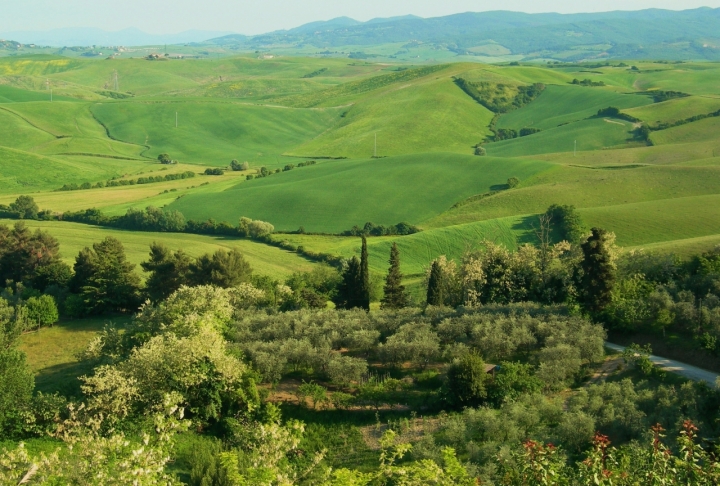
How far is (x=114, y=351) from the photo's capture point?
1790 inches

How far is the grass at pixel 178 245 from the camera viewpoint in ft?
269

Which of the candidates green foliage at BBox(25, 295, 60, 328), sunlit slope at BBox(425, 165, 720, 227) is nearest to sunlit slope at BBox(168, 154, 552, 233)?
sunlit slope at BBox(425, 165, 720, 227)

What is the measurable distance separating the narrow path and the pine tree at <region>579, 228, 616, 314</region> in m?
6.87

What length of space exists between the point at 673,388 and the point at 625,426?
3.97 m

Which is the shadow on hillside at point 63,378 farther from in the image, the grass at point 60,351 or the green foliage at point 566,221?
the green foliage at point 566,221

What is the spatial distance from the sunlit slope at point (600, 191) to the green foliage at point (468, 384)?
2547 inches

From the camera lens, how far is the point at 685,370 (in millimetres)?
37500

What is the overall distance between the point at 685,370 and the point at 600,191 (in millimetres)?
70481

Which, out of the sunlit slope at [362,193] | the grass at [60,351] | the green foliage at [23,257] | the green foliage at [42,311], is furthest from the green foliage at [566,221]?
the green foliage at [23,257]

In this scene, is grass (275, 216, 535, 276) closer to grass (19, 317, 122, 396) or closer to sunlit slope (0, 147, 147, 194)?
grass (19, 317, 122, 396)

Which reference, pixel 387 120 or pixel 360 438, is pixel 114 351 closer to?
pixel 360 438

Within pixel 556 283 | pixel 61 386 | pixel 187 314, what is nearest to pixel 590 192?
pixel 556 283

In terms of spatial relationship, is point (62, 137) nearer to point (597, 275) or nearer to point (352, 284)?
point (352, 284)

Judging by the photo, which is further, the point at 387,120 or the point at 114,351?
the point at 387,120
